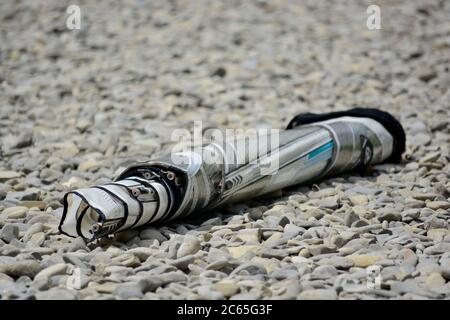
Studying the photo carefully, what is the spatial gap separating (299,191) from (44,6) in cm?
411

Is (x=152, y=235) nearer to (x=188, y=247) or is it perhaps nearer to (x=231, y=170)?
(x=188, y=247)

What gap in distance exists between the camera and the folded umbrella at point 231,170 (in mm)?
2127

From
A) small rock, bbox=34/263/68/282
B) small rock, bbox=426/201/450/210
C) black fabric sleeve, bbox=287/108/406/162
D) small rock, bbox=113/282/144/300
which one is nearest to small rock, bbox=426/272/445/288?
small rock, bbox=426/201/450/210

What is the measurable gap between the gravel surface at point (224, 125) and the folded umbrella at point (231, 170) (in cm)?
7

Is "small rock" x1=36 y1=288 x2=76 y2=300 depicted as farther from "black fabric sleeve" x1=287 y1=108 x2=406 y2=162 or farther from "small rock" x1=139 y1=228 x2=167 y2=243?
"black fabric sleeve" x1=287 y1=108 x2=406 y2=162

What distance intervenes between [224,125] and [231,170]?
1.25 m

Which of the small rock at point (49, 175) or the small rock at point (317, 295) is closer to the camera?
the small rock at point (317, 295)

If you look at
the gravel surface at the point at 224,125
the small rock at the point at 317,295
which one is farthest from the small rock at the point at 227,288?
the small rock at the point at 317,295

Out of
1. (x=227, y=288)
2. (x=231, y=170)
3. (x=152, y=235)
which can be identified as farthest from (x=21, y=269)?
(x=231, y=170)

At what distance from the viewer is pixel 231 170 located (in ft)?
7.95

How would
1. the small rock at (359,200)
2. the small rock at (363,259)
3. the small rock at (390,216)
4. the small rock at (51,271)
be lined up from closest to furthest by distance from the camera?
the small rock at (51,271) → the small rock at (363,259) → the small rock at (390,216) → the small rock at (359,200)

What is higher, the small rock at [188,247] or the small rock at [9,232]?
the small rock at [9,232]

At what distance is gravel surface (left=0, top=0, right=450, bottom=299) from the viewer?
6.29 feet

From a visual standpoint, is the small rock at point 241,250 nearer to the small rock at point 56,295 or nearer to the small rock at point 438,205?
the small rock at point 56,295
